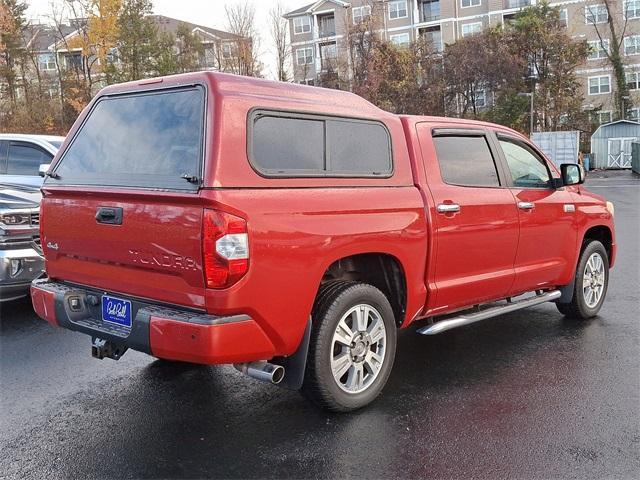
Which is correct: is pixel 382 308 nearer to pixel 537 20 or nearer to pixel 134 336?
pixel 134 336

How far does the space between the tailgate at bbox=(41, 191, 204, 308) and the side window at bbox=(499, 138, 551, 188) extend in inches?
122

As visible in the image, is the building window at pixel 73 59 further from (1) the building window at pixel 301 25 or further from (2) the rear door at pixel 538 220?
(2) the rear door at pixel 538 220

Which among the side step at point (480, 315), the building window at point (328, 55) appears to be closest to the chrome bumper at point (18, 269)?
the side step at point (480, 315)

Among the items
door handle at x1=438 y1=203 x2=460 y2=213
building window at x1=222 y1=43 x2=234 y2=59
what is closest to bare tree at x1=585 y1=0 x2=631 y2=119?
building window at x1=222 y1=43 x2=234 y2=59

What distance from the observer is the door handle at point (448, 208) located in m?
4.37

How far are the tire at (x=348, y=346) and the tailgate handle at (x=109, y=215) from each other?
1.27m

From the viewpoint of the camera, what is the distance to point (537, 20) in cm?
3962

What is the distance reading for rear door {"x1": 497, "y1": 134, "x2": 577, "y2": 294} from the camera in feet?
17.0

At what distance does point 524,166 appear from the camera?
5.47 m

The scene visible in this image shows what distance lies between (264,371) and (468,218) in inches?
78.3

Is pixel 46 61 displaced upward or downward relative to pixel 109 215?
upward

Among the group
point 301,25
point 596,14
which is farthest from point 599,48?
point 301,25

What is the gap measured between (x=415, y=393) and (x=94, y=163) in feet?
8.64

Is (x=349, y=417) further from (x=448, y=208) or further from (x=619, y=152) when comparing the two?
(x=619, y=152)
